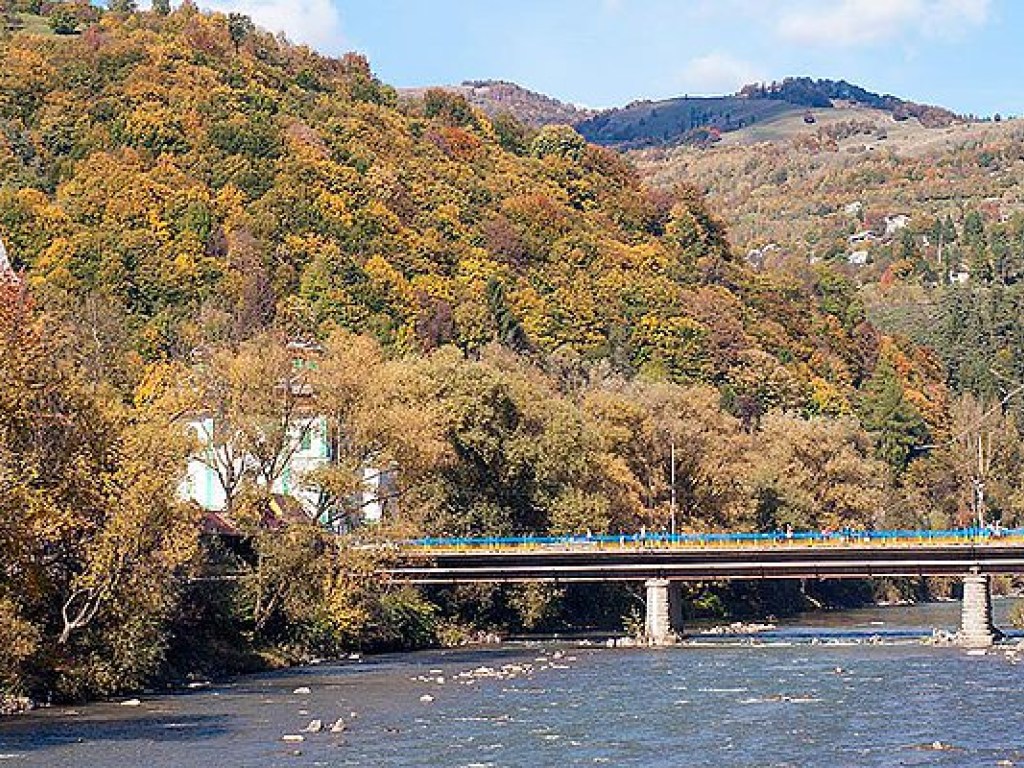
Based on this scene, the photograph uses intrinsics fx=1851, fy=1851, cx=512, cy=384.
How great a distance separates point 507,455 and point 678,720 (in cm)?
4259

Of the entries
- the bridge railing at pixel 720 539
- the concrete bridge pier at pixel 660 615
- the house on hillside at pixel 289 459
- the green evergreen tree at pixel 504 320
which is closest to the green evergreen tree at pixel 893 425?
the green evergreen tree at pixel 504 320

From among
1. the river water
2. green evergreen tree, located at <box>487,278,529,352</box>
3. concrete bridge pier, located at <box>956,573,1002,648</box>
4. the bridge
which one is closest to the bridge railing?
the bridge

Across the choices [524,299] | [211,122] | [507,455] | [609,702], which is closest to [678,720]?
[609,702]

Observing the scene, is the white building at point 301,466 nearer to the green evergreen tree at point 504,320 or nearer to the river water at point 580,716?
the river water at point 580,716

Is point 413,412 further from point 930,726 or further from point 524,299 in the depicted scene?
point 524,299

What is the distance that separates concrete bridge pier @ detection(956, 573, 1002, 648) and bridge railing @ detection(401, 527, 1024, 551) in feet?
10.1

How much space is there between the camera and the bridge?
8706 cm

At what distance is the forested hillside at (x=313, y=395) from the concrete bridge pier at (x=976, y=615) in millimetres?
23301

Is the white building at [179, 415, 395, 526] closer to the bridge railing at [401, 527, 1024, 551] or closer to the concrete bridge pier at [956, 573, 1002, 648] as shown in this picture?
the bridge railing at [401, 527, 1024, 551]

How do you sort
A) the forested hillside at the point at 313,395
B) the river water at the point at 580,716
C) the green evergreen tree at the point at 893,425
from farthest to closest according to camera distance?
1. the green evergreen tree at the point at 893,425
2. the forested hillside at the point at 313,395
3. the river water at the point at 580,716

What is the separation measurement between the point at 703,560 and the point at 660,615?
3432mm

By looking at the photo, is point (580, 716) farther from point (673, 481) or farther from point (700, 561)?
point (673, 481)

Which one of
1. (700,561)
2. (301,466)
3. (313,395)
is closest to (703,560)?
(700,561)

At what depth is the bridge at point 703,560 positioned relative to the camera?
87.1 metres
